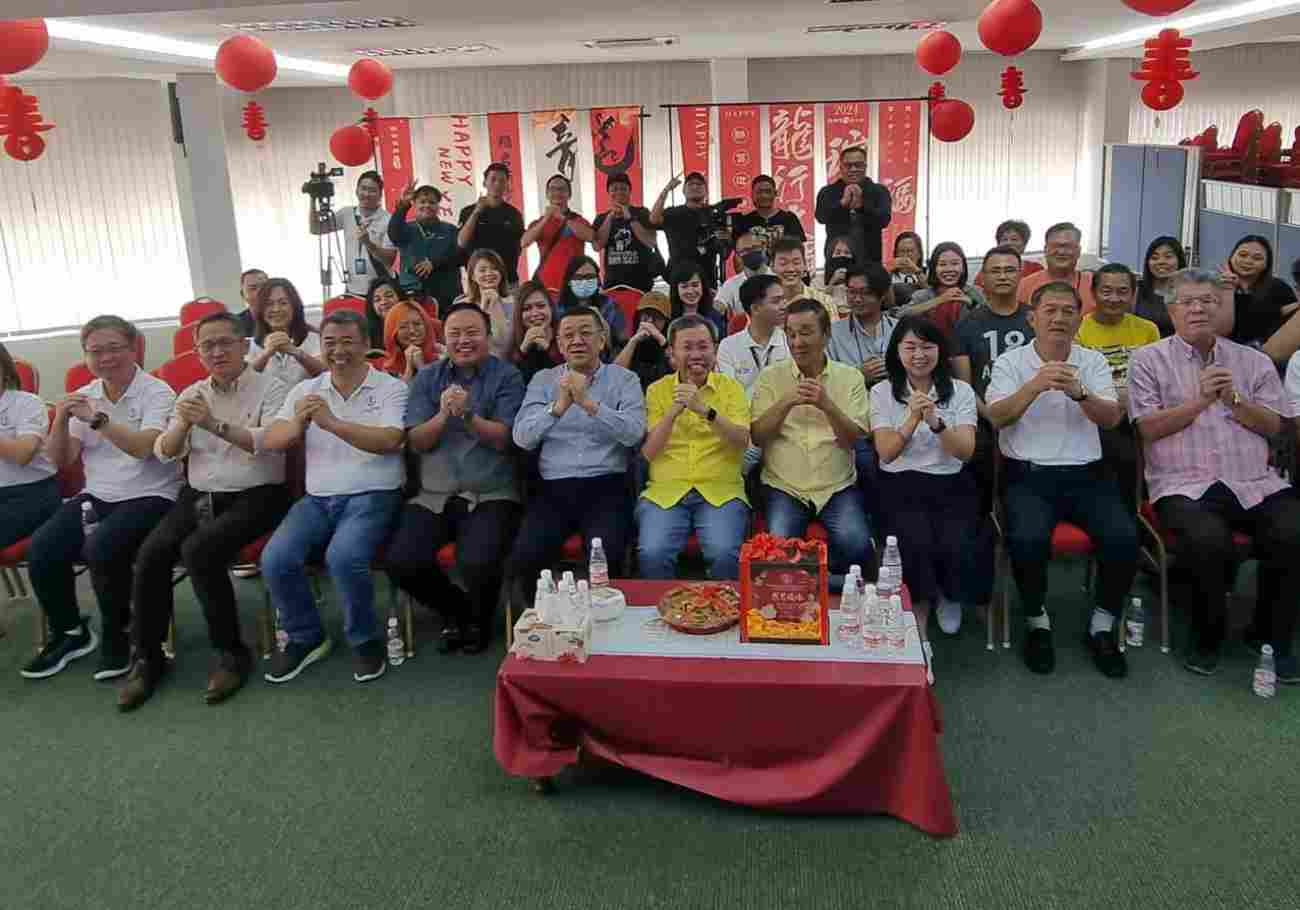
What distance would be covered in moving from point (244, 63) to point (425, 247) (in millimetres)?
1395

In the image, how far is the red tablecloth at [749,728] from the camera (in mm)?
2508

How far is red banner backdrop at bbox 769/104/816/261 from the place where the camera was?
10102 millimetres

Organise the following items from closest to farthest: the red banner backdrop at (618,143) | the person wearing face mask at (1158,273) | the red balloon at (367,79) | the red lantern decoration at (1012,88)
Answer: the person wearing face mask at (1158,273), the red lantern decoration at (1012,88), the red balloon at (367,79), the red banner backdrop at (618,143)

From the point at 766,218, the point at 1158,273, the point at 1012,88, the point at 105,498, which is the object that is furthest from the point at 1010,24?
the point at 105,498

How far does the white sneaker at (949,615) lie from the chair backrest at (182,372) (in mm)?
3478

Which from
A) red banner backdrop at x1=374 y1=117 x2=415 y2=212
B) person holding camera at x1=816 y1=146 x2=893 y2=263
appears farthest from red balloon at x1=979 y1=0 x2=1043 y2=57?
red banner backdrop at x1=374 y1=117 x2=415 y2=212

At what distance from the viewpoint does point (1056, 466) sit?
11.6 feet

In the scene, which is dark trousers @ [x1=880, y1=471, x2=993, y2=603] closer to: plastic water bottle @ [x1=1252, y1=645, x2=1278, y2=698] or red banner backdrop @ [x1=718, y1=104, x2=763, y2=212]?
plastic water bottle @ [x1=1252, y1=645, x2=1278, y2=698]

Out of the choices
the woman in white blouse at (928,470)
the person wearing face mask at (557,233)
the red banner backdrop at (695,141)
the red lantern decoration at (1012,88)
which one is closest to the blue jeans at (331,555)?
the woman in white blouse at (928,470)

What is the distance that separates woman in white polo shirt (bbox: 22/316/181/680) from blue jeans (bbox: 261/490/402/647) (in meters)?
0.55

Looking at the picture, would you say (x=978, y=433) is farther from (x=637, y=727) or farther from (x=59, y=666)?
(x=59, y=666)

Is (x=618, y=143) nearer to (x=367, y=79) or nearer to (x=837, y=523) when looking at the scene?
(x=367, y=79)

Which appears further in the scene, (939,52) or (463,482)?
(939,52)

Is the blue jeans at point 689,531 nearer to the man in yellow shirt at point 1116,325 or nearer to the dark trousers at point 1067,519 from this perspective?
the dark trousers at point 1067,519
